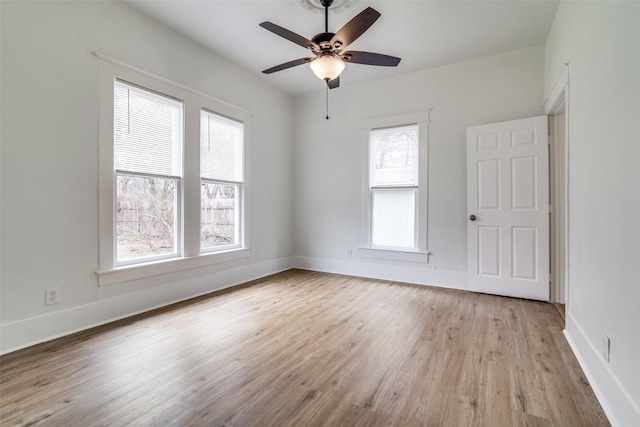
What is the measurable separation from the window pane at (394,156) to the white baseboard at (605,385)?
267 centimetres

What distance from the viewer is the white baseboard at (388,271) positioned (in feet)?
13.5

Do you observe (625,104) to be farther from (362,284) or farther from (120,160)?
(120,160)

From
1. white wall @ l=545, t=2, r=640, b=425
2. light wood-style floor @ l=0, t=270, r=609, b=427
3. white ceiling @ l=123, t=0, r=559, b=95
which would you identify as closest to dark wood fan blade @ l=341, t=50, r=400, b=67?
white ceiling @ l=123, t=0, r=559, b=95

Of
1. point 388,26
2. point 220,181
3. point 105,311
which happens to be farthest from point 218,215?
point 388,26

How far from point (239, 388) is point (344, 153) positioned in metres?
3.84

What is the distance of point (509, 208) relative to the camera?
12.0ft

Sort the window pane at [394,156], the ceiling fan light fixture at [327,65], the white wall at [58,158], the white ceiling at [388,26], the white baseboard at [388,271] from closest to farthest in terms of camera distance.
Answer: the white wall at [58,158], the ceiling fan light fixture at [327,65], the white ceiling at [388,26], the white baseboard at [388,271], the window pane at [394,156]

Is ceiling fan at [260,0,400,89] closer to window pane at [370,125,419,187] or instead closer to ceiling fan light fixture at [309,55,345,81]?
ceiling fan light fixture at [309,55,345,81]

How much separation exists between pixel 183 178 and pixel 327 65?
2.08 meters

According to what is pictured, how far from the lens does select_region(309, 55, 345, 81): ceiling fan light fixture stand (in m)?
2.54

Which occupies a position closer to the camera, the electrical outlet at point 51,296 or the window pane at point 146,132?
the electrical outlet at point 51,296

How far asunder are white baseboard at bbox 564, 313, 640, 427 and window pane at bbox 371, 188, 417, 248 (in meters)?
2.32

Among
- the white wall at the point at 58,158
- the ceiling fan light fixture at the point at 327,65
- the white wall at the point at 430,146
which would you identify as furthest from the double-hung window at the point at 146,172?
the white wall at the point at 430,146

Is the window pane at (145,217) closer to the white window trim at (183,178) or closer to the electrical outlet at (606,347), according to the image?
the white window trim at (183,178)
